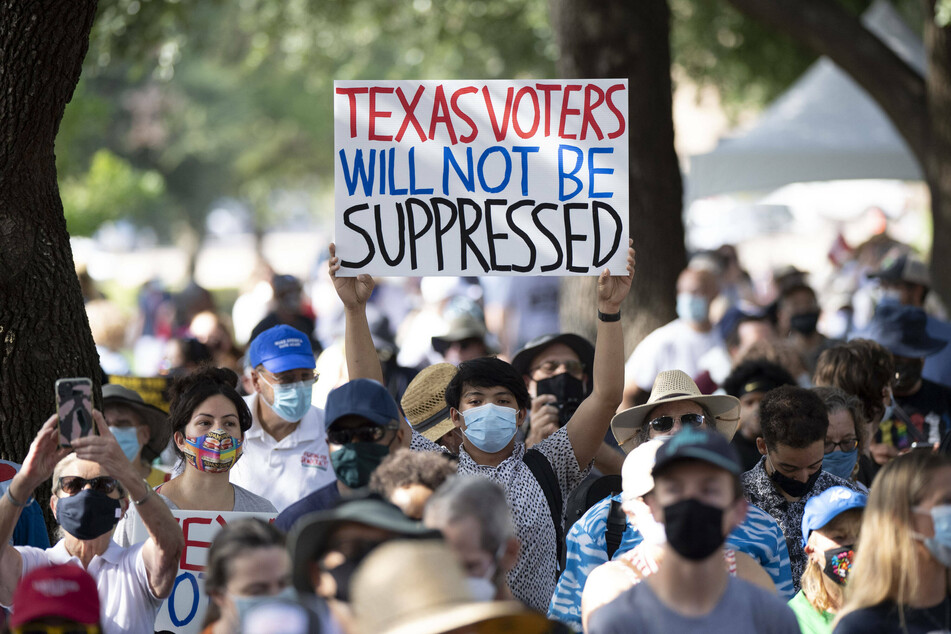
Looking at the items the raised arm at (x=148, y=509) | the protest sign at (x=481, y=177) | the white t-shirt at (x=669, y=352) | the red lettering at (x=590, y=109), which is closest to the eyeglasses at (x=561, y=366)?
the protest sign at (x=481, y=177)

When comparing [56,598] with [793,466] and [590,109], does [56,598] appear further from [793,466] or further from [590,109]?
[590,109]

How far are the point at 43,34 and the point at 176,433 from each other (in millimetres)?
1718

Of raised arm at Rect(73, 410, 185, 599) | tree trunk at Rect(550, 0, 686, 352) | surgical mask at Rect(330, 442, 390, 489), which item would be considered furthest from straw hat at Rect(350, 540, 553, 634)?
tree trunk at Rect(550, 0, 686, 352)

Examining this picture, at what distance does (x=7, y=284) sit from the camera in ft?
16.6

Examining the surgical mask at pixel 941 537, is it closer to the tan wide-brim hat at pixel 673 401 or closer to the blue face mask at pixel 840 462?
the tan wide-brim hat at pixel 673 401

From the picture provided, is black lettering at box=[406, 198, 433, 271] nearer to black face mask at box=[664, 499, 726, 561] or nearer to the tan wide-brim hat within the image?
the tan wide-brim hat

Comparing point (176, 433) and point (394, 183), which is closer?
point (176, 433)

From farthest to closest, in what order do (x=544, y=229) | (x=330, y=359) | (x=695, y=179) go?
(x=695, y=179) → (x=330, y=359) → (x=544, y=229)

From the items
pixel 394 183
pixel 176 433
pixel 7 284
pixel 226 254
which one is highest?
Result: pixel 226 254

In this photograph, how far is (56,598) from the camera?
303 cm

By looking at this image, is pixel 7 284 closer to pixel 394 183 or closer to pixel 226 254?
pixel 394 183

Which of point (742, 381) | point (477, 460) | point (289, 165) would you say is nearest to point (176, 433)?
point (477, 460)

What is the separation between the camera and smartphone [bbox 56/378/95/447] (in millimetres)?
3826

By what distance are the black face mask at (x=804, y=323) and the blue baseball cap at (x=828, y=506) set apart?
5494mm
